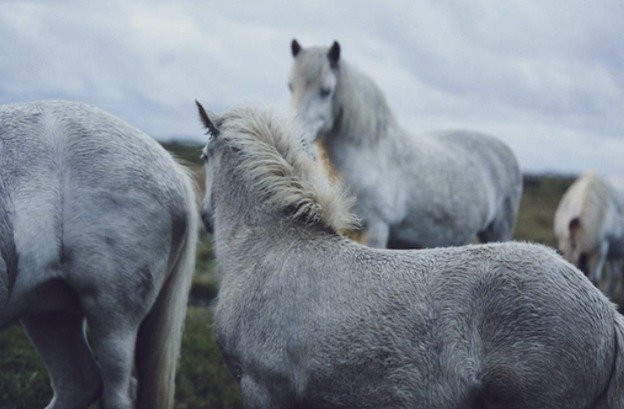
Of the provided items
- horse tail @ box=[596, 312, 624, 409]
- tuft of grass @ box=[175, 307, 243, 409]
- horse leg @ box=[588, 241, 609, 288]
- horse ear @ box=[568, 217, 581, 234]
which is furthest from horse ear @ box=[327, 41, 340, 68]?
horse leg @ box=[588, 241, 609, 288]

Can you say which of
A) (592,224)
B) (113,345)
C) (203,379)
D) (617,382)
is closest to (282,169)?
(113,345)

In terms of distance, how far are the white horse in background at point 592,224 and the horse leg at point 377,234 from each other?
17.9 ft

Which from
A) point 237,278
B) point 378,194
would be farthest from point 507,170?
point 237,278

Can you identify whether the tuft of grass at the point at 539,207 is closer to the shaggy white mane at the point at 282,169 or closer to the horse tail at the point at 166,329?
the horse tail at the point at 166,329

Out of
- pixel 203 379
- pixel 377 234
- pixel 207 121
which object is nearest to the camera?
pixel 207 121

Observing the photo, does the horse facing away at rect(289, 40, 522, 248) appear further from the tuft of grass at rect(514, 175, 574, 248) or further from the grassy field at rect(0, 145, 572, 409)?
the tuft of grass at rect(514, 175, 574, 248)

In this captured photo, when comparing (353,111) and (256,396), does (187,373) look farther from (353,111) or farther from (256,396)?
(256,396)

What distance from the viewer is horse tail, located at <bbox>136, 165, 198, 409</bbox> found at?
15.5ft

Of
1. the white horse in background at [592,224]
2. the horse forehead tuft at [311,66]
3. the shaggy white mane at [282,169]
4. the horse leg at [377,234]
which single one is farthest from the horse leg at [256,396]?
the white horse in background at [592,224]

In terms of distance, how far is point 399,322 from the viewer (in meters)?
3.46

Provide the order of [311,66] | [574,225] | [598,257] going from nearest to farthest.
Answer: [311,66]
[574,225]
[598,257]

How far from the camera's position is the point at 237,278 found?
3906 mm

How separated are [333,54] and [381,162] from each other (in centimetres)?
103

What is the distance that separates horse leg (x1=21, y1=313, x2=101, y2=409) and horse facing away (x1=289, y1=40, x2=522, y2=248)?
2.72 metres
